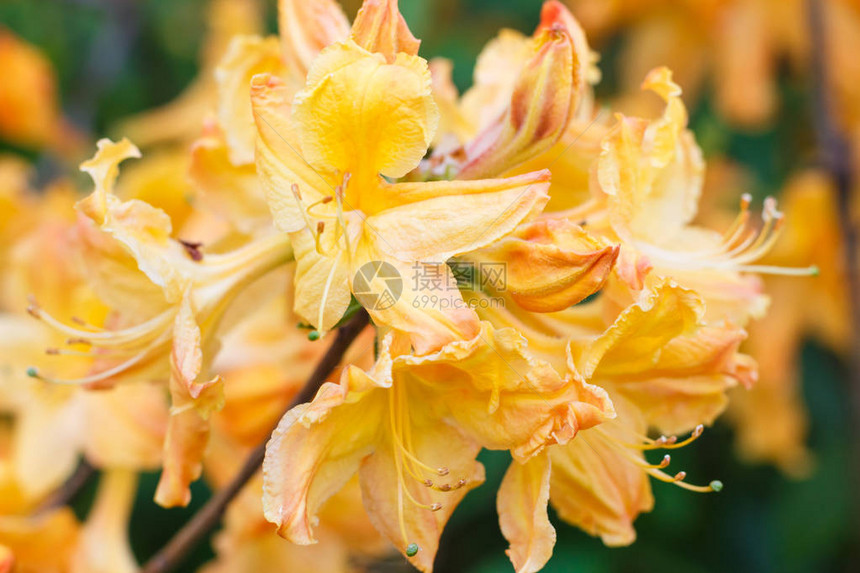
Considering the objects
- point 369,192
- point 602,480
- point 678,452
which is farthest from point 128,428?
point 678,452

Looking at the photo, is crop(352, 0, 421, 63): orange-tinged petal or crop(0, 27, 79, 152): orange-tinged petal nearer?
crop(352, 0, 421, 63): orange-tinged petal

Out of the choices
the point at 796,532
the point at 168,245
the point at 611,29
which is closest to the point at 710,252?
the point at 168,245

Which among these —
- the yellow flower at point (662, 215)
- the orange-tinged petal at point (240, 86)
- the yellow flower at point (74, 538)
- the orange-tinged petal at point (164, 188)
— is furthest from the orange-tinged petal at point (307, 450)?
the orange-tinged petal at point (164, 188)

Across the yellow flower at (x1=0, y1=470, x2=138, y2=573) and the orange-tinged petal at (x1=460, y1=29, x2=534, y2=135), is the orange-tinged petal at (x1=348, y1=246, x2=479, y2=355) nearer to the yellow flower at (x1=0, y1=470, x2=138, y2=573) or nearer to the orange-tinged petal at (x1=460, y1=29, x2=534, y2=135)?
the orange-tinged petal at (x1=460, y1=29, x2=534, y2=135)

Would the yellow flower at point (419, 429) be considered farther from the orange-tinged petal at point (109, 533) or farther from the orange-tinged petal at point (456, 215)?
the orange-tinged petal at point (109, 533)

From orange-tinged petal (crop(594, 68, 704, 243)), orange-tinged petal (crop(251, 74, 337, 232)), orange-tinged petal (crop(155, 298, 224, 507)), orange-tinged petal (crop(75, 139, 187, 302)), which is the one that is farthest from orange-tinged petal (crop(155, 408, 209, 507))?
orange-tinged petal (crop(594, 68, 704, 243))

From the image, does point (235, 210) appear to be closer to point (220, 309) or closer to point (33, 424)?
point (220, 309)

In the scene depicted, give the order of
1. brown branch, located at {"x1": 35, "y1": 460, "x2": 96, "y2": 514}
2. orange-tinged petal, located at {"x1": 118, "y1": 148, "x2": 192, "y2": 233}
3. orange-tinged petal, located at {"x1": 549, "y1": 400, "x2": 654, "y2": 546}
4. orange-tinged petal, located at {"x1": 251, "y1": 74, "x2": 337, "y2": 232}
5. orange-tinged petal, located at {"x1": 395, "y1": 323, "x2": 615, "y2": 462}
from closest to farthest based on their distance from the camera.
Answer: orange-tinged petal, located at {"x1": 395, "y1": 323, "x2": 615, "y2": 462} < orange-tinged petal, located at {"x1": 251, "y1": 74, "x2": 337, "y2": 232} < orange-tinged petal, located at {"x1": 549, "y1": 400, "x2": 654, "y2": 546} < brown branch, located at {"x1": 35, "y1": 460, "x2": 96, "y2": 514} < orange-tinged petal, located at {"x1": 118, "y1": 148, "x2": 192, "y2": 233}
